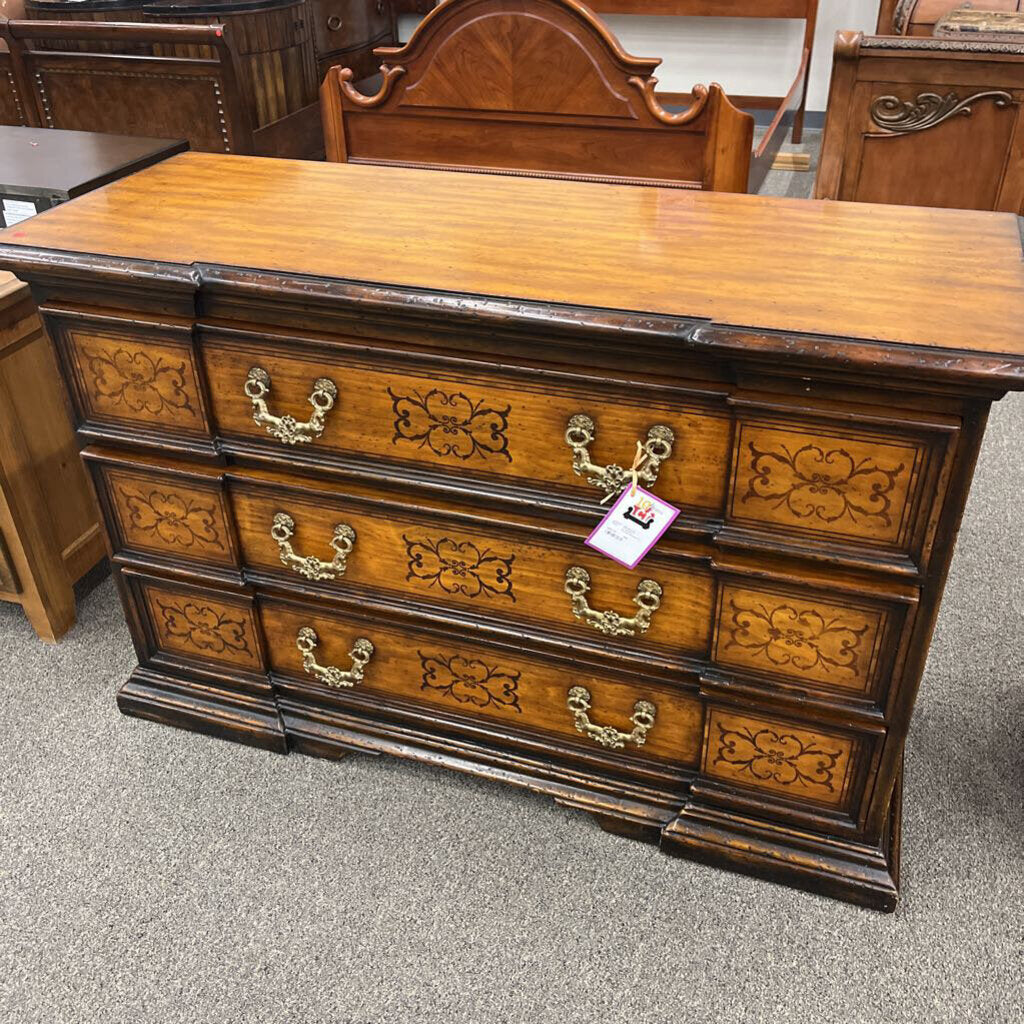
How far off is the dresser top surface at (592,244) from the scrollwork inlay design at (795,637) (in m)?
0.39

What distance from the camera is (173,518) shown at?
161 centimetres

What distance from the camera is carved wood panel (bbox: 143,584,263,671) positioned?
1.68 m

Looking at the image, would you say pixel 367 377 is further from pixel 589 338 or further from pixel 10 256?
pixel 10 256

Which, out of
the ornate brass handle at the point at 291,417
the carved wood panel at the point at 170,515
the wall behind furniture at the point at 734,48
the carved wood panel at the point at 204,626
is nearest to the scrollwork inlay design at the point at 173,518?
the carved wood panel at the point at 170,515

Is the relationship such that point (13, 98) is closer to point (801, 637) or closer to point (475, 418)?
point (475, 418)

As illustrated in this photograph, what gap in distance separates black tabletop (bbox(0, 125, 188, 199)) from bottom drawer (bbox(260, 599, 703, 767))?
34.9 inches

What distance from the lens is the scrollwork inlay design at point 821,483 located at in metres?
1.17

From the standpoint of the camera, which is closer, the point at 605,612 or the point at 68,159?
the point at 605,612

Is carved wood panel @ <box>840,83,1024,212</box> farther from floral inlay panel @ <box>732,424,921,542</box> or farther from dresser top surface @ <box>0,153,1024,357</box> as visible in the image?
floral inlay panel @ <box>732,424,921,542</box>

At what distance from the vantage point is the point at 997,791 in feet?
5.50

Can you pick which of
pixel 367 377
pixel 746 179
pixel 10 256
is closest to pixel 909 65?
pixel 746 179

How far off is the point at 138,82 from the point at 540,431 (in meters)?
2.91

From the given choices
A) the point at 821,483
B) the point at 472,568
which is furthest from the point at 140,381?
the point at 821,483

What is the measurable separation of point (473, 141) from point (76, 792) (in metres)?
1.74
